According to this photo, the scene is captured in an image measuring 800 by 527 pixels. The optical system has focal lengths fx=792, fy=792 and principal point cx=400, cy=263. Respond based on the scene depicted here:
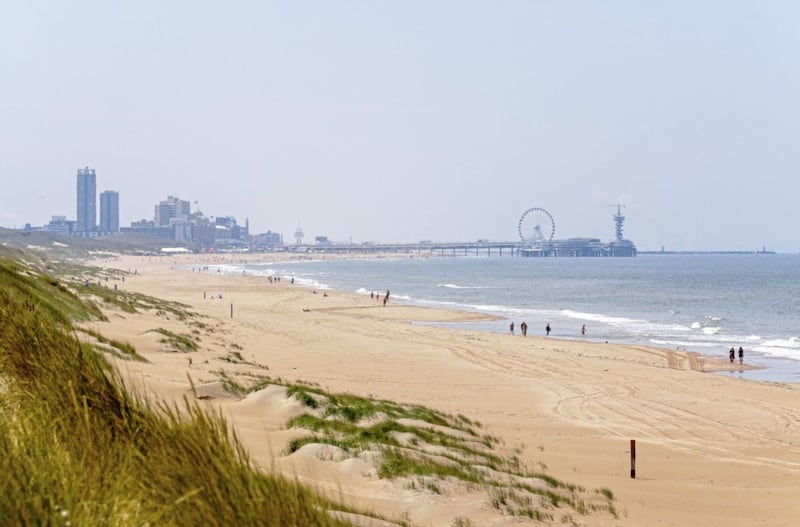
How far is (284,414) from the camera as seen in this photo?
1174 centimetres

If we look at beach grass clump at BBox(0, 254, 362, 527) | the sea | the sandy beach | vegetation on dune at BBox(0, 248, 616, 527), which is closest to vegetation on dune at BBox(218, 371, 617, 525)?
the sandy beach

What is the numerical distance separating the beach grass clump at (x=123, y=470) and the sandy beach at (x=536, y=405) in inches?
8.0

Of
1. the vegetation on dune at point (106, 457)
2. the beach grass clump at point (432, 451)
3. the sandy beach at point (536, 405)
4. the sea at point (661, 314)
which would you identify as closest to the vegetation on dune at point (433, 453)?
the beach grass clump at point (432, 451)

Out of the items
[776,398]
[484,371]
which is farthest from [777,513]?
[484,371]

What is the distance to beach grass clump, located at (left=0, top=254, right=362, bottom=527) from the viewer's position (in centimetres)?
298

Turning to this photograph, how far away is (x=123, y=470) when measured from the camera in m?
3.34

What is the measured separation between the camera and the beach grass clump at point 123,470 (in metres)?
2.98

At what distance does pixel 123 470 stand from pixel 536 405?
57.7 feet

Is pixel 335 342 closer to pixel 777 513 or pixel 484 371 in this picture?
pixel 484 371

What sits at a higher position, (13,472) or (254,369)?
(13,472)

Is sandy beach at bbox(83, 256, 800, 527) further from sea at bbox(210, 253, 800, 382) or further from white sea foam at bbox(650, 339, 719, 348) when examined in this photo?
sea at bbox(210, 253, 800, 382)

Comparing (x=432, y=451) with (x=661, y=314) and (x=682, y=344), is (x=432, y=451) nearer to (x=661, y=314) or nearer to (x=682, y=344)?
(x=682, y=344)

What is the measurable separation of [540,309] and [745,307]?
16.3 meters

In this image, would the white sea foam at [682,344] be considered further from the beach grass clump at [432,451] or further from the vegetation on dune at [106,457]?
the vegetation on dune at [106,457]
